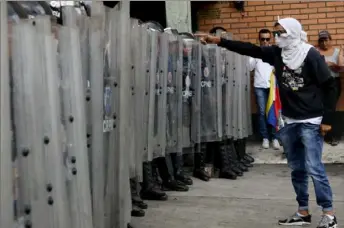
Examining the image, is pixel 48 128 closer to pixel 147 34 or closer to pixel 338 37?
pixel 147 34

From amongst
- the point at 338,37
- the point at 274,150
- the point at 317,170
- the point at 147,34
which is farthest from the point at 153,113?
the point at 338,37

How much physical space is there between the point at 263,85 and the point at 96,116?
17.3ft

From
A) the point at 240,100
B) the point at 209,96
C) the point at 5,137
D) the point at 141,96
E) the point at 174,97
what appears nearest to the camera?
the point at 5,137

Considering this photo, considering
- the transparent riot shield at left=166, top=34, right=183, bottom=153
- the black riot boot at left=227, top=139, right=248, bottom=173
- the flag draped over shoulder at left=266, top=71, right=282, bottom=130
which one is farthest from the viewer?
the flag draped over shoulder at left=266, top=71, right=282, bottom=130

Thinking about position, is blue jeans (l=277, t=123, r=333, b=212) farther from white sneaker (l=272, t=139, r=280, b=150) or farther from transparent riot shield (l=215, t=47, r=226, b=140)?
white sneaker (l=272, t=139, r=280, b=150)

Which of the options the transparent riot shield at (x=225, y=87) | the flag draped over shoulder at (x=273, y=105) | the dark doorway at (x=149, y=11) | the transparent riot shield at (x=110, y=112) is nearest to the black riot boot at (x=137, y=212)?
the transparent riot shield at (x=110, y=112)

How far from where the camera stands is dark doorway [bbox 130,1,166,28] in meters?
9.59

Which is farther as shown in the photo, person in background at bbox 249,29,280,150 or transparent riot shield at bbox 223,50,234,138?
person in background at bbox 249,29,280,150

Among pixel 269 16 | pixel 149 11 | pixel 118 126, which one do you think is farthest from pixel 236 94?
pixel 118 126

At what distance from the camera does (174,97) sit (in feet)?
20.3

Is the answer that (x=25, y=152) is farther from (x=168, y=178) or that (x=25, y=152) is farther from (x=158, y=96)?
(x=168, y=178)

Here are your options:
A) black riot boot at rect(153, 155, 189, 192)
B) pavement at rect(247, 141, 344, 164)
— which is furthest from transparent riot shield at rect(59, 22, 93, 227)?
pavement at rect(247, 141, 344, 164)

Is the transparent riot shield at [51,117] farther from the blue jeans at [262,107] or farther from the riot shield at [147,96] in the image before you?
the blue jeans at [262,107]

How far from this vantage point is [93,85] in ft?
11.9
